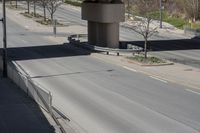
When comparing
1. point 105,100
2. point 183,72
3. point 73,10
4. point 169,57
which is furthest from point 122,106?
point 73,10

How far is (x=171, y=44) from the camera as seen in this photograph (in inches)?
2105

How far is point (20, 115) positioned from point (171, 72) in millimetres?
15091

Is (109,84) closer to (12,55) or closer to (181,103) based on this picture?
(181,103)

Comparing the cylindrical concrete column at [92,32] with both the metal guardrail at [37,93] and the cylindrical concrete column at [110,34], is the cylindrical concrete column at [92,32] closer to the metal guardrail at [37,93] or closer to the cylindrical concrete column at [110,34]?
the cylindrical concrete column at [110,34]

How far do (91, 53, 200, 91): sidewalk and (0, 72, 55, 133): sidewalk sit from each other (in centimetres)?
913

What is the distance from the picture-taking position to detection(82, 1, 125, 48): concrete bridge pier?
45938 mm

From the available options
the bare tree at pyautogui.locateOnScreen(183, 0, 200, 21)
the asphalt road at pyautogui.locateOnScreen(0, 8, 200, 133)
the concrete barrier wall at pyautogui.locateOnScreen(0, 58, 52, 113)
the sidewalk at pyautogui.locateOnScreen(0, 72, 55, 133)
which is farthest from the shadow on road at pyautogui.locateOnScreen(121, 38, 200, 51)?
the sidewalk at pyautogui.locateOnScreen(0, 72, 55, 133)

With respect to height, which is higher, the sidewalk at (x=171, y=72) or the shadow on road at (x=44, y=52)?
the shadow on road at (x=44, y=52)

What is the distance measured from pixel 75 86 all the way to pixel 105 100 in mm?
4509

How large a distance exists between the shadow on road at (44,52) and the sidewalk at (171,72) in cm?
513

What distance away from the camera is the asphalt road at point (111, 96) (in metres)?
19.8

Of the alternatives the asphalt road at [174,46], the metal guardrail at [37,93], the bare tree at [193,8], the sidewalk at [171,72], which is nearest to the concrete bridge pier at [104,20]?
the asphalt road at [174,46]

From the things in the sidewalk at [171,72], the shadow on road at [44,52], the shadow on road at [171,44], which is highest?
the shadow on road at [171,44]

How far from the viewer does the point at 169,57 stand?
42.7 m
